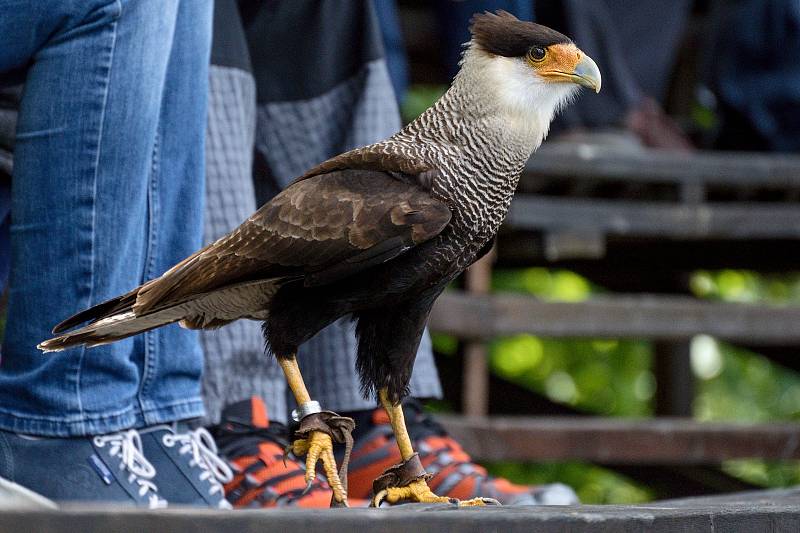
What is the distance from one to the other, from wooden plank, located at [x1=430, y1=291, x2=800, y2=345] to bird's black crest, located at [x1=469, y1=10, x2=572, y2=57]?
78.3 inches

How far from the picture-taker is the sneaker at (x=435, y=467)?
108 inches

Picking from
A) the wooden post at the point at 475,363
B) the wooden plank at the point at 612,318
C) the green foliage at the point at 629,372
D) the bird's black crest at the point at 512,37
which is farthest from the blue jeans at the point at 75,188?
the green foliage at the point at 629,372

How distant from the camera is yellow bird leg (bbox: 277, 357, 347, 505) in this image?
1.98 m

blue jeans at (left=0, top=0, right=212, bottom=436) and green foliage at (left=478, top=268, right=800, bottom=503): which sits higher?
blue jeans at (left=0, top=0, right=212, bottom=436)

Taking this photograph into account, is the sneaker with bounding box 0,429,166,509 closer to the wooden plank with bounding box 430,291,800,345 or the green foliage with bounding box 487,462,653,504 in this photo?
the wooden plank with bounding box 430,291,800,345

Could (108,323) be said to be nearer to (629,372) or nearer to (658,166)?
(658,166)

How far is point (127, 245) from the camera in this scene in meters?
2.34

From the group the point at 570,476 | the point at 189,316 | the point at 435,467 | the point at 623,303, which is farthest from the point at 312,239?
the point at 570,476

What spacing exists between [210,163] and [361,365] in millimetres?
936

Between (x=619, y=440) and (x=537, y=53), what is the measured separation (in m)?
2.54

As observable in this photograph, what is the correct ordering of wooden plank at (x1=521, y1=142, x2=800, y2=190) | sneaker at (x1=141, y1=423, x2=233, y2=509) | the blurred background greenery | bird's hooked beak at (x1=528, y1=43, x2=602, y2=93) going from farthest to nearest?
the blurred background greenery, wooden plank at (x1=521, y1=142, x2=800, y2=190), sneaker at (x1=141, y1=423, x2=233, y2=509), bird's hooked beak at (x1=528, y1=43, x2=602, y2=93)

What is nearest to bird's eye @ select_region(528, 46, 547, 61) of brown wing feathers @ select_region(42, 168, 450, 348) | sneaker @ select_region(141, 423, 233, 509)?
brown wing feathers @ select_region(42, 168, 450, 348)

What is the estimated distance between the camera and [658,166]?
15.5 feet

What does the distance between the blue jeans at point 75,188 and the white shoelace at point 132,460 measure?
0.02 m
